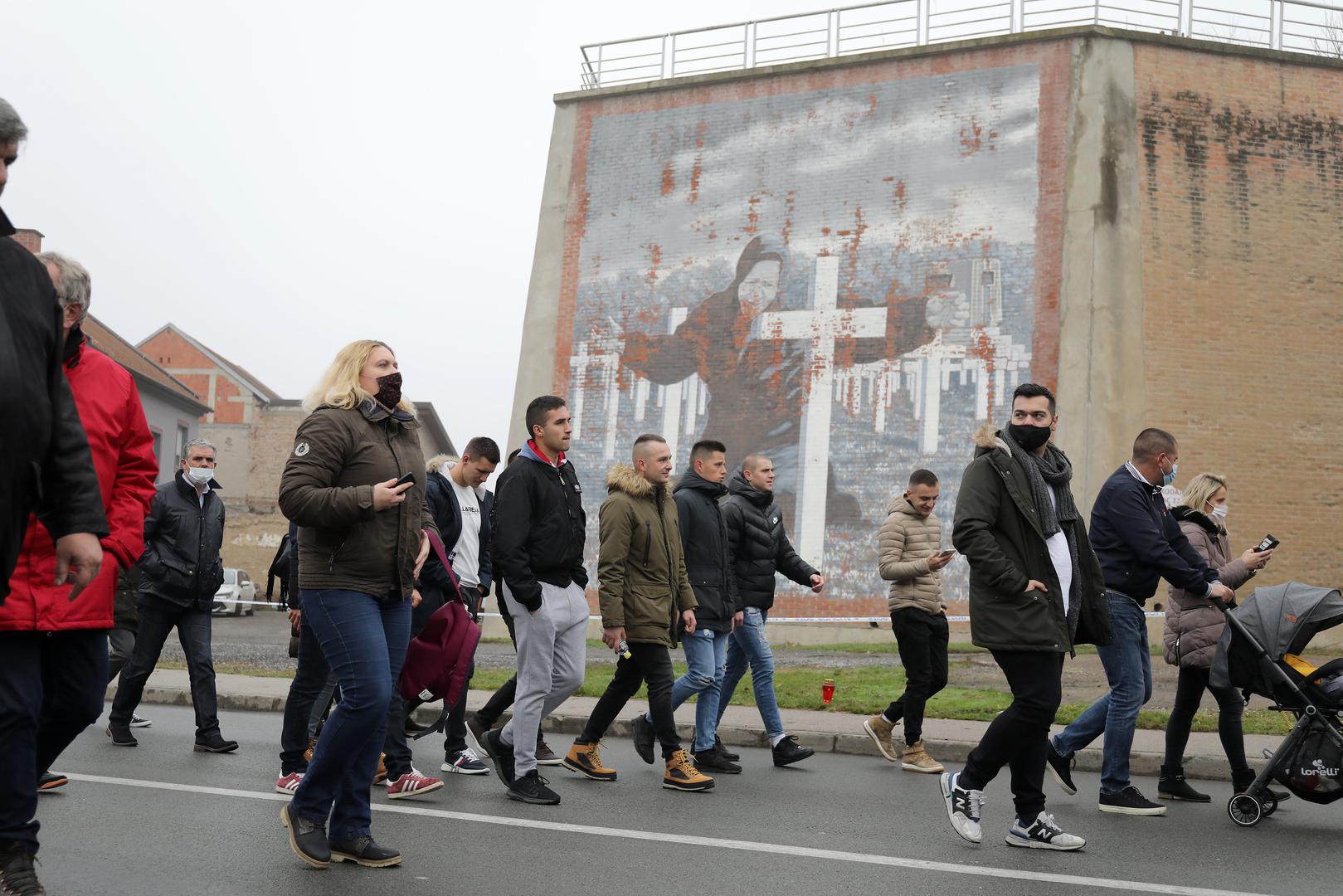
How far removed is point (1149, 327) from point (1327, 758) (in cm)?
1599

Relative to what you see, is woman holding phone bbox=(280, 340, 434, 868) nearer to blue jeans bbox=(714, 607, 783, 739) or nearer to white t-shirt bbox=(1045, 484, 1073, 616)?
white t-shirt bbox=(1045, 484, 1073, 616)

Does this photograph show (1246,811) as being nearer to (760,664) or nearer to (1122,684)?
(1122,684)

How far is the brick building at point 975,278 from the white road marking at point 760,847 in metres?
16.4

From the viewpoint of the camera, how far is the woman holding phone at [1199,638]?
7887mm

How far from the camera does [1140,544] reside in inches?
298

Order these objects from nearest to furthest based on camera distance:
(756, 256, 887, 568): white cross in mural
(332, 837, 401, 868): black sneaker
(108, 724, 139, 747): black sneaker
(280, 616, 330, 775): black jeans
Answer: (332, 837, 401, 868): black sneaker, (280, 616, 330, 775): black jeans, (108, 724, 139, 747): black sneaker, (756, 256, 887, 568): white cross in mural

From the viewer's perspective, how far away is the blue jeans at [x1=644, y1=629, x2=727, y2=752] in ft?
29.4

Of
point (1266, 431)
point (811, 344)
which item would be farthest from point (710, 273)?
point (1266, 431)

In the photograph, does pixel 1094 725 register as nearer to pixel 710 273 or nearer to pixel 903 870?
pixel 903 870

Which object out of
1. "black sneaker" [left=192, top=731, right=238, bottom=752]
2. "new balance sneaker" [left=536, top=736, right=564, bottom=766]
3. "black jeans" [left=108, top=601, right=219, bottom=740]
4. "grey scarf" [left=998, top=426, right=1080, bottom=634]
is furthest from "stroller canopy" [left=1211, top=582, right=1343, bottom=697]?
"black jeans" [left=108, top=601, right=219, bottom=740]

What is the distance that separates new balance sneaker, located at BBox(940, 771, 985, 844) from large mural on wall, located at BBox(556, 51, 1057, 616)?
15975mm

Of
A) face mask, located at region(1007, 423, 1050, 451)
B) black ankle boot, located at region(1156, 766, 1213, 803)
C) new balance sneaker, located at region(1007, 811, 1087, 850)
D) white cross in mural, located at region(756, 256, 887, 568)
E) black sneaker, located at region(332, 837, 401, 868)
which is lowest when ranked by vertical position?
black sneaker, located at region(332, 837, 401, 868)

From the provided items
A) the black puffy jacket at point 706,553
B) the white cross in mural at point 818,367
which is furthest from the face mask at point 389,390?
the white cross in mural at point 818,367

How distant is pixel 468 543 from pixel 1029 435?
14.4ft
